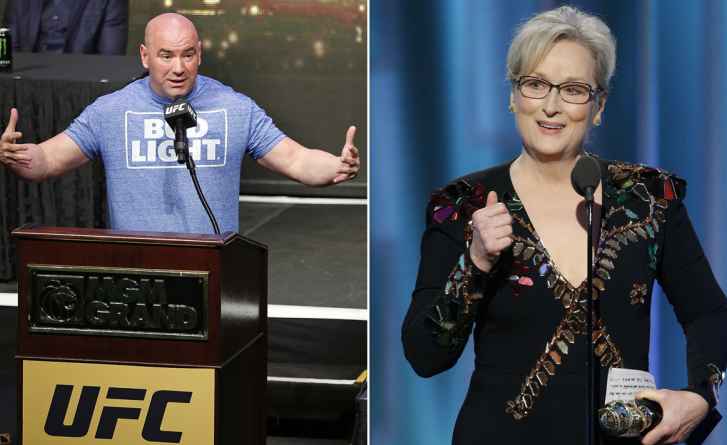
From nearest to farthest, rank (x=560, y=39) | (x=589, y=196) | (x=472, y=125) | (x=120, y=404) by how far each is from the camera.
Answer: (x=589, y=196) < (x=560, y=39) < (x=472, y=125) < (x=120, y=404)

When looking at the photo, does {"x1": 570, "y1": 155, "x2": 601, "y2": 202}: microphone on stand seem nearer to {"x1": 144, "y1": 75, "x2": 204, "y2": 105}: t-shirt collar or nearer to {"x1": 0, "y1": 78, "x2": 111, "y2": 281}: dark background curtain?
{"x1": 144, "y1": 75, "x2": 204, "y2": 105}: t-shirt collar

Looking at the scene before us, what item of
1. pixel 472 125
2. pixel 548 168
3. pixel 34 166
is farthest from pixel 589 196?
pixel 34 166

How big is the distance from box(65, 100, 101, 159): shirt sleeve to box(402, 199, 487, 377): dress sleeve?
1870mm

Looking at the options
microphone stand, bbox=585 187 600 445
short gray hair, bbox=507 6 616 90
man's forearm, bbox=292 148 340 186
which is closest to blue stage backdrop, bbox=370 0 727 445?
short gray hair, bbox=507 6 616 90

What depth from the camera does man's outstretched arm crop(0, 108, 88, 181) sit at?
3754 mm

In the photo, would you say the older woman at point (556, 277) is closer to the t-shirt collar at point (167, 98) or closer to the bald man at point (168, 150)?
the bald man at point (168, 150)

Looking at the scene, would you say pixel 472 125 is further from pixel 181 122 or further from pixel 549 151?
pixel 181 122

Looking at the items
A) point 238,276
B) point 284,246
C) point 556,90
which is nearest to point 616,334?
point 556,90

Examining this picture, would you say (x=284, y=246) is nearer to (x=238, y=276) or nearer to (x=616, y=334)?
(x=238, y=276)

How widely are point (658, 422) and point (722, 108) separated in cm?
87

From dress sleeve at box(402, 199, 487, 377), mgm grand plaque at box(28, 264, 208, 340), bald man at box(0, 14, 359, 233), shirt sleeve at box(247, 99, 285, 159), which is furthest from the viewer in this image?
shirt sleeve at box(247, 99, 285, 159)

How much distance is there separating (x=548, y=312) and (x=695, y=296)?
30 centimetres

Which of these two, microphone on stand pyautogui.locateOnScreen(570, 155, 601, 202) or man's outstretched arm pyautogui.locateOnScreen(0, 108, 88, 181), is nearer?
microphone on stand pyautogui.locateOnScreen(570, 155, 601, 202)

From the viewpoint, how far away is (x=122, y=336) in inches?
119
